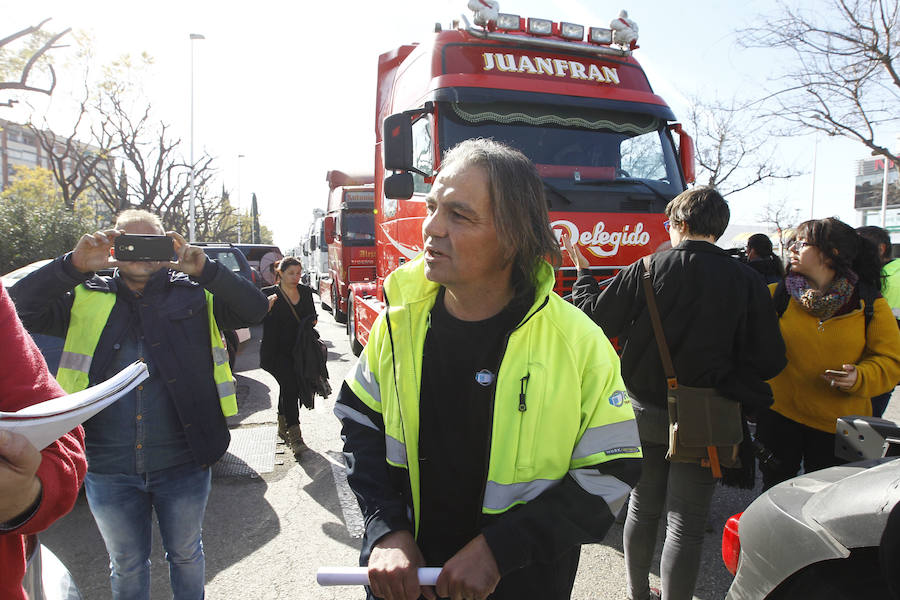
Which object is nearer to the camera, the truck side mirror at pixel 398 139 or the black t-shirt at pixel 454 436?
the black t-shirt at pixel 454 436

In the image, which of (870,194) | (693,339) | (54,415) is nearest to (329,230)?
(693,339)

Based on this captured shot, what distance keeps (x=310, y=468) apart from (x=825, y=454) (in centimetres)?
375

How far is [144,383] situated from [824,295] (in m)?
3.20

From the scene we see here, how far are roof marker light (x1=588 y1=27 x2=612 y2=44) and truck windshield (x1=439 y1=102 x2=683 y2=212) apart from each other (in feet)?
2.86

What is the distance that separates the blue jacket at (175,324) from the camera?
7.14 ft

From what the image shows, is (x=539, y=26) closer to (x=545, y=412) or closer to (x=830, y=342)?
(x=830, y=342)

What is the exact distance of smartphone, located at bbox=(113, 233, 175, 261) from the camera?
220 cm

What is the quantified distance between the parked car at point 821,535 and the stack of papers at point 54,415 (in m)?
1.82

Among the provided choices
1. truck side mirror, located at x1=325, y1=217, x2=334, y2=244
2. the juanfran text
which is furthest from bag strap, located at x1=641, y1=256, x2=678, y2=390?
truck side mirror, located at x1=325, y1=217, x2=334, y2=244

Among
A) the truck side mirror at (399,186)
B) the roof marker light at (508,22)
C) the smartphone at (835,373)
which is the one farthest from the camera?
the roof marker light at (508,22)

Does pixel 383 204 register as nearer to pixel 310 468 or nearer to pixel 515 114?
pixel 515 114

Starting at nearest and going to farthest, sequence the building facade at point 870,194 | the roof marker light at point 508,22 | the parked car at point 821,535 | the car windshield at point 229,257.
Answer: the parked car at point 821,535 < the roof marker light at point 508,22 < the car windshield at point 229,257 < the building facade at point 870,194

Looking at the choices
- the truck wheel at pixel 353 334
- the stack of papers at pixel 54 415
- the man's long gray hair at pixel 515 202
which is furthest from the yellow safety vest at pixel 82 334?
the truck wheel at pixel 353 334

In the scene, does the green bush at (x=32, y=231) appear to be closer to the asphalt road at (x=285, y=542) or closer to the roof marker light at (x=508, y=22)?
the asphalt road at (x=285, y=542)
